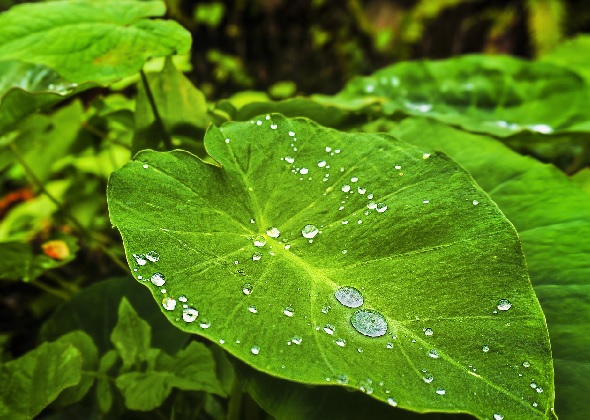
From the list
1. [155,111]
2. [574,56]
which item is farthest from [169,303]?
[574,56]

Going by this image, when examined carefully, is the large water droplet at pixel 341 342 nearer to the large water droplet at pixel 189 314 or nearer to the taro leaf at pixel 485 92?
the large water droplet at pixel 189 314

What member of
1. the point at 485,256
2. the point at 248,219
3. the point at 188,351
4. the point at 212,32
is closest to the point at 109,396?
the point at 188,351

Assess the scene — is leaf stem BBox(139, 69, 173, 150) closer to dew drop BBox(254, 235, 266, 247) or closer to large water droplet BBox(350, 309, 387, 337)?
dew drop BBox(254, 235, 266, 247)

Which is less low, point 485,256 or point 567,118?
point 485,256

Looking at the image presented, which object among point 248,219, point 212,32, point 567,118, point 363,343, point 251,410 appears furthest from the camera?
point 212,32

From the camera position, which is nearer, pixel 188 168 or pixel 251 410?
pixel 188 168

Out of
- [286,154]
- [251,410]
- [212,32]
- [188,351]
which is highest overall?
[286,154]

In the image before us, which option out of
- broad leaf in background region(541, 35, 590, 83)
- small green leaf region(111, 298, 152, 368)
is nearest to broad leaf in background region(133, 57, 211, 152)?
small green leaf region(111, 298, 152, 368)

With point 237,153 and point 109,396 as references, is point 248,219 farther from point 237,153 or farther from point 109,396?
point 109,396
